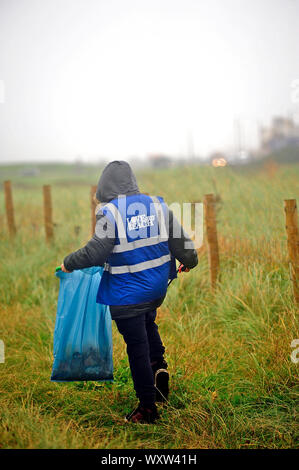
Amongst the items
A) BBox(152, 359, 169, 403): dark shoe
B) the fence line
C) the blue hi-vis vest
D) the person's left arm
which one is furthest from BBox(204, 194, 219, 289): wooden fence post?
the person's left arm

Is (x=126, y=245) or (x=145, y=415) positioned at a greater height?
(x=126, y=245)

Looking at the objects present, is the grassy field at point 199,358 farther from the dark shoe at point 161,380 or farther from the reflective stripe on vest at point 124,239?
the reflective stripe on vest at point 124,239

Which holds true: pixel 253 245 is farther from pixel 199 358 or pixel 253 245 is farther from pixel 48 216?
pixel 48 216

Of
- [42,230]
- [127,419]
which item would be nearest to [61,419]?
[127,419]

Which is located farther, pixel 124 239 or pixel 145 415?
pixel 145 415

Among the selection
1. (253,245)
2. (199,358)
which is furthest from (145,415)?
(253,245)

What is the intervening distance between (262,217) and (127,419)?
3.69 metres

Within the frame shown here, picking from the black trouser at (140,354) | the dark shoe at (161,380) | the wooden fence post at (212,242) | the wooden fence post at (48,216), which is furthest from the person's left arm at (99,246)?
the wooden fence post at (48,216)

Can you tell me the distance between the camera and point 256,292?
4.27 metres

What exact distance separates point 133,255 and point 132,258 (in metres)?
0.02

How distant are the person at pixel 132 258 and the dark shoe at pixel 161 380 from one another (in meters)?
0.25

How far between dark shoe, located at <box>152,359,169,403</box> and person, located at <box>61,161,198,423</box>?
0.83ft

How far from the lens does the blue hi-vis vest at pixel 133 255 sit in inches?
105

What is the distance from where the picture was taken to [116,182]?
2.79 metres
